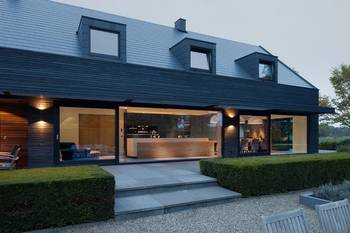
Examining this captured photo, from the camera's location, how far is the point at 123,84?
37.0ft

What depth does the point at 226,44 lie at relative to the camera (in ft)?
60.3

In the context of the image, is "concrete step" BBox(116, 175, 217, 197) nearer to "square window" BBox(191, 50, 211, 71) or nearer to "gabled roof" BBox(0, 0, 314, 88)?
"gabled roof" BBox(0, 0, 314, 88)

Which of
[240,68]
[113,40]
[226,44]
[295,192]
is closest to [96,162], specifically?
[113,40]

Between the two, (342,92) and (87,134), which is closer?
(87,134)

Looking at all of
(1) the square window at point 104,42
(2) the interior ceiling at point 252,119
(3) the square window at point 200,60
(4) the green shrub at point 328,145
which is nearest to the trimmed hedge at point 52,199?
(1) the square window at point 104,42

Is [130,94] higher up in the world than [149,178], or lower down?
higher up

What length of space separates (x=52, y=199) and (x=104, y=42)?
7875 millimetres

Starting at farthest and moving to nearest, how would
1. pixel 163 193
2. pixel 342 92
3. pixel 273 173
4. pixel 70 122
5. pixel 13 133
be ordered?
pixel 342 92, pixel 13 133, pixel 70 122, pixel 273 173, pixel 163 193

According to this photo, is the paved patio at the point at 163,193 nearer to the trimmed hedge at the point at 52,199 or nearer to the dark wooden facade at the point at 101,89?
the trimmed hedge at the point at 52,199

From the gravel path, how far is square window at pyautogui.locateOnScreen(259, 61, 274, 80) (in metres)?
10.3

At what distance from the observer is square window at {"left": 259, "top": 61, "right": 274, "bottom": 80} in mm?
16062

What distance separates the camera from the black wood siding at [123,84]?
9.41 m

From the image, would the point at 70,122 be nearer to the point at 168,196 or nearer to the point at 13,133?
the point at 13,133

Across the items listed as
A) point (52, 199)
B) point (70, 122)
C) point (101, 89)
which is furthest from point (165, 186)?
point (70, 122)
